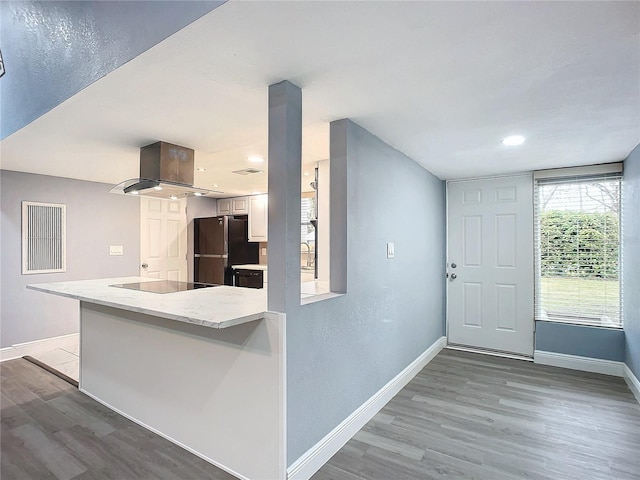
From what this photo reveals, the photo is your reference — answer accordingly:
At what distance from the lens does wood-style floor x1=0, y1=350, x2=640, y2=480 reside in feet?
6.40

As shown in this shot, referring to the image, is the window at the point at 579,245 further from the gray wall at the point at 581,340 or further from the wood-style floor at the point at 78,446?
the wood-style floor at the point at 78,446

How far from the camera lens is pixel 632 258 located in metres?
2.99

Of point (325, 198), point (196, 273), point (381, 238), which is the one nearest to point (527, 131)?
point (381, 238)

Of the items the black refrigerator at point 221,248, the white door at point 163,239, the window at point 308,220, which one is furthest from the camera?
the black refrigerator at point 221,248

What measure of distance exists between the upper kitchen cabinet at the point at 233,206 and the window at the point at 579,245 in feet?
13.0

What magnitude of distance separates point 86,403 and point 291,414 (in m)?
1.98

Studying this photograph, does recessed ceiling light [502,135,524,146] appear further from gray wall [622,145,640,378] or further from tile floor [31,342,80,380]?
tile floor [31,342,80,380]

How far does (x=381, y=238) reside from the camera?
108 inches

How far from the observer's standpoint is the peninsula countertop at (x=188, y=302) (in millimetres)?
1621

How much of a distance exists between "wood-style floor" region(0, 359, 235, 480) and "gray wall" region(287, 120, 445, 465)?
66 cm

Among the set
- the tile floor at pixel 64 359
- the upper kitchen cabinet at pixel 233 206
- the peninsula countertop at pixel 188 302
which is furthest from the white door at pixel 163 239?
the peninsula countertop at pixel 188 302

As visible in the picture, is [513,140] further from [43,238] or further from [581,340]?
[43,238]

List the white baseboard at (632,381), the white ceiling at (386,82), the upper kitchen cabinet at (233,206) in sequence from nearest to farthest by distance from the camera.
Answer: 1. the white ceiling at (386,82)
2. the white baseboard at (632,381)
3. the upper kitchen cabinet at (233,206)

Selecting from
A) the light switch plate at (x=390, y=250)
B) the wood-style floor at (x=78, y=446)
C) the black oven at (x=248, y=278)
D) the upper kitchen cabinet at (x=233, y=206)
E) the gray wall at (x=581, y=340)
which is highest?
the upper kitchen cabinet at (x=233, y=206)
